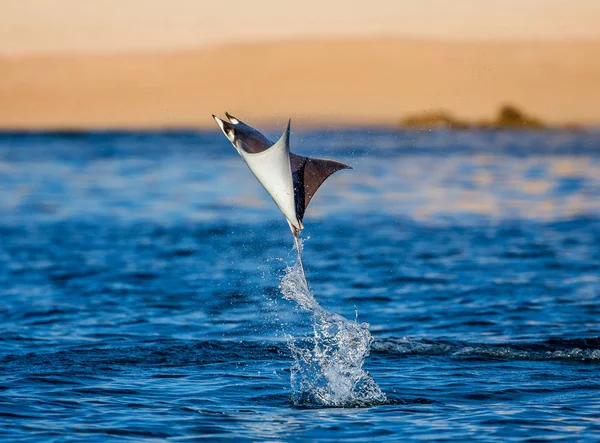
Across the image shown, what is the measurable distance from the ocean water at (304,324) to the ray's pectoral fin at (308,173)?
1.06m

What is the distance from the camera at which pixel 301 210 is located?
10812mm

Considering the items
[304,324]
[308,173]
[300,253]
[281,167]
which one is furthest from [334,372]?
[304,324]

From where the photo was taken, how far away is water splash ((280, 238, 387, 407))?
10.7 meters

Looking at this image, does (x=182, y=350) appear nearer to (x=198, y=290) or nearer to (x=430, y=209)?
(x=198, y=290)

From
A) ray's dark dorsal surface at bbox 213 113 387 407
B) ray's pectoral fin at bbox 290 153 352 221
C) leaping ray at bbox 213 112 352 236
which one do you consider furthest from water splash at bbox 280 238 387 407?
ray's pectoral fin at bbox 290 153 352 221

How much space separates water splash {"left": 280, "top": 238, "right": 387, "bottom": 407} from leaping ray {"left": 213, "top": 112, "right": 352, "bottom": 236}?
488 mm

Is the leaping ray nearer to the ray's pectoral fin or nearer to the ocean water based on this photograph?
the ray's pectoral fin

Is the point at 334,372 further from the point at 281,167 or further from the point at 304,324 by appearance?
the point at 304,324

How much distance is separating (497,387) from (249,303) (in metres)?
7.41

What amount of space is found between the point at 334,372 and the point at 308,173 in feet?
7.82

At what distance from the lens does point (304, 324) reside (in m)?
16.0

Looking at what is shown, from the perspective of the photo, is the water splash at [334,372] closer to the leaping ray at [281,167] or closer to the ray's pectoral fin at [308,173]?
the leaping ray at [281,167]

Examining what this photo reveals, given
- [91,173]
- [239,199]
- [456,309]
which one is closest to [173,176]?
[91,173]

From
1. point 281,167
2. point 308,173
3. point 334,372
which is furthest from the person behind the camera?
point 334,372
